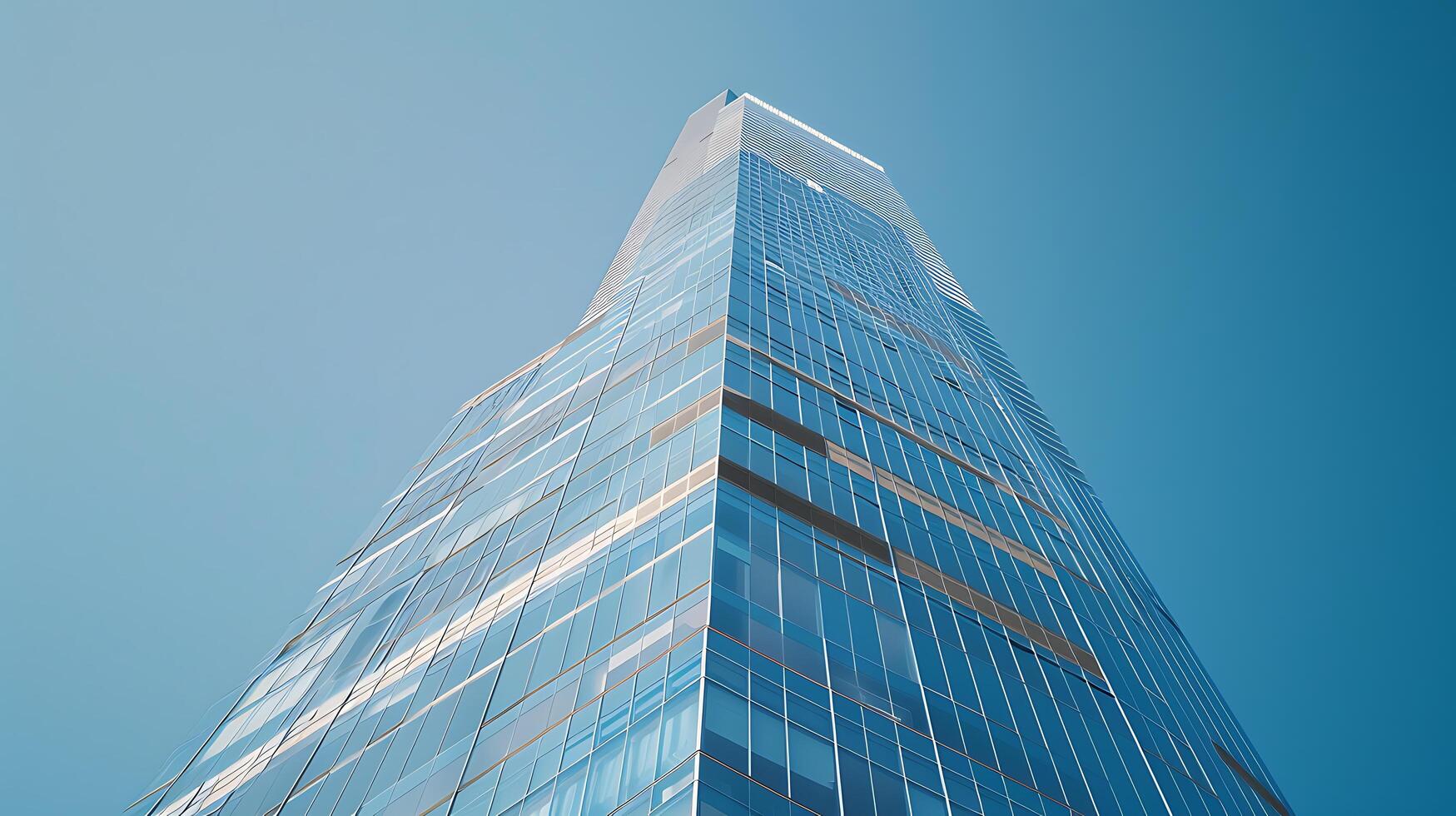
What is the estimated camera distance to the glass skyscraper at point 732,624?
2186 cm

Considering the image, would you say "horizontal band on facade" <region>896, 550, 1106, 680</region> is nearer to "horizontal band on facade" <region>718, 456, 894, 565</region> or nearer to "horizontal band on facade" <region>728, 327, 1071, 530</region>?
"horizontal band on facade" <region>718, 456, 894, 565</region>

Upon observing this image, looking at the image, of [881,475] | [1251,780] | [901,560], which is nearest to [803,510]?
[901,560]

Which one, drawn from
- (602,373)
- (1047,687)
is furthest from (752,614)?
(602,373)

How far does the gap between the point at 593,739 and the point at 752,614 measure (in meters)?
4.84

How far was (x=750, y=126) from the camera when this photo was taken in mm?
123688

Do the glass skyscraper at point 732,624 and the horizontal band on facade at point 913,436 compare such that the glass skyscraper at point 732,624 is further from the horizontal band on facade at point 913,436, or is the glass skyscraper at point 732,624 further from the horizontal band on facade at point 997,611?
the horizontal band on facade at point 913,436

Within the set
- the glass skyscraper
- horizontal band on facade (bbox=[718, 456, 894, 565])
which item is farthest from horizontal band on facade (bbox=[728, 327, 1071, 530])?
horizontal band on facade (bbox=[718, 456, 894, 565])

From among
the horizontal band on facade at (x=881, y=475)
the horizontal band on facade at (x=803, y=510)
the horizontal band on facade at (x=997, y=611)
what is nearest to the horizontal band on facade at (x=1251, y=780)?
the horizontal band on facade at (x=997, y=611)

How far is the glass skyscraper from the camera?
21859 millimetres

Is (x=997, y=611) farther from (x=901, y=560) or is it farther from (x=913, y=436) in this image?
(x=913, y=436)

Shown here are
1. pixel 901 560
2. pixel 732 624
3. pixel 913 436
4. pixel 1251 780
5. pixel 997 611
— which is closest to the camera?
pixel 732 624

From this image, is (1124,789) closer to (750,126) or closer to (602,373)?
(602,373)

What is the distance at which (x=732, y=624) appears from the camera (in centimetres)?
2370

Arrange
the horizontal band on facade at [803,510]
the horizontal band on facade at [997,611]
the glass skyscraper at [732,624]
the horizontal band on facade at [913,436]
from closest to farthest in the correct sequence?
the glass skyscraper at [732,624], the horizontal band on facade at [803,510], the horizontal band on facade at [997,611], the horizontal band on facade at [913,436]
